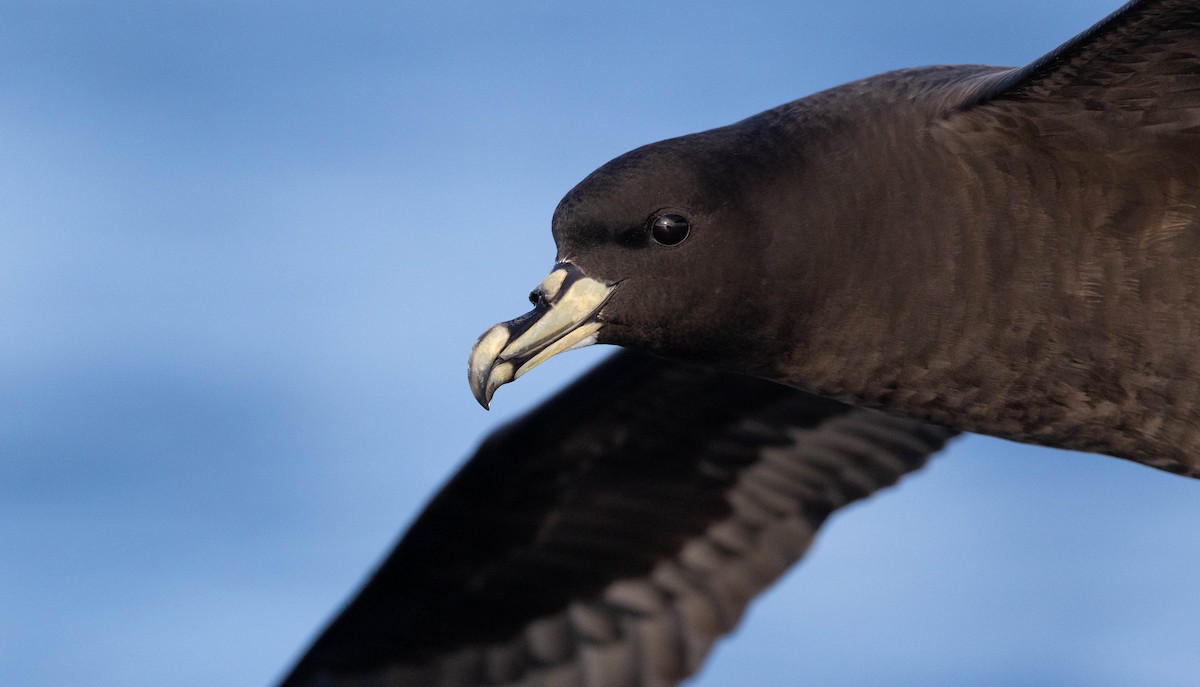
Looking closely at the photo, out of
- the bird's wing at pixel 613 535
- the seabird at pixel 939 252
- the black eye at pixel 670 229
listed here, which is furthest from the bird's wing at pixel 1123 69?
the bird's wing at pixel 613 535

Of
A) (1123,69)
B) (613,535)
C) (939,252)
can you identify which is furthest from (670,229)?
(613,535)

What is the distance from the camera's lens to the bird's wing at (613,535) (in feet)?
24.8

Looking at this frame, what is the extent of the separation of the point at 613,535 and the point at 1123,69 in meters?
3.43

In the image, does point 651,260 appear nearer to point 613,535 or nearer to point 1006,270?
point 1006,270

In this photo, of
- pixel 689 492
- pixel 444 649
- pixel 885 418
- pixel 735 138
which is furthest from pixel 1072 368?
pixel 444 649

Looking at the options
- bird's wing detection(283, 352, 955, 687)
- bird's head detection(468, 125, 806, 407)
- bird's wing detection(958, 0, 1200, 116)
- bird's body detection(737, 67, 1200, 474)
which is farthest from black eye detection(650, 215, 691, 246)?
bird's wing detection(283, 352, 955, 687)

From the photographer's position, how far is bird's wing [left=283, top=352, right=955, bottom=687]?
755 cm

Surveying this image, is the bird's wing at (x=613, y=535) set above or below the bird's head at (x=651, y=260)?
below

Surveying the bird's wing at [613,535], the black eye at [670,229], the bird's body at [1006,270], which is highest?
the black eye at [670,229]

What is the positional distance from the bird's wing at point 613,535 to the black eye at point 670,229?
1970mm

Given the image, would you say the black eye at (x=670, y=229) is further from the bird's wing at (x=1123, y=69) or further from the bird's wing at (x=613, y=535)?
the bird's wing at (x=613, y=535)

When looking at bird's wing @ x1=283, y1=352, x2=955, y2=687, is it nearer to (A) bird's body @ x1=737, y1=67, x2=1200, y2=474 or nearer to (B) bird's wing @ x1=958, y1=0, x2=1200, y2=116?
(A) bird's body @ x1=737, y1=67, x2=1200, y2=474

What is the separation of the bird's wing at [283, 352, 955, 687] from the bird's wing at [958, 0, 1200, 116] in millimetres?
2389

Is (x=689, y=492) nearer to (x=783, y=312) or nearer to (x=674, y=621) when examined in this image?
(x=674, y=621)
